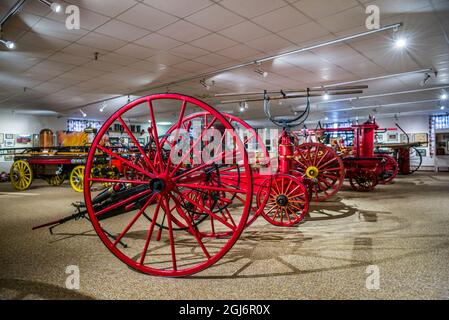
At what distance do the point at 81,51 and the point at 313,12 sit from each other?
4.24 m

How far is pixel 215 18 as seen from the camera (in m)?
4.02

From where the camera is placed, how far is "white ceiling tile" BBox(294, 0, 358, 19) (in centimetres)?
360

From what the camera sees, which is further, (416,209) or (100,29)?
(416,209)

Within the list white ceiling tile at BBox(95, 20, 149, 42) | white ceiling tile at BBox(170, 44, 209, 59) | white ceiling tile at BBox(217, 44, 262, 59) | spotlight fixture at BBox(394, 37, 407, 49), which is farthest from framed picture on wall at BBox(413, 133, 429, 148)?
white ceiling tile at BBox(95, 20, 149, 42)

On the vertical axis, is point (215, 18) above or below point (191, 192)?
above

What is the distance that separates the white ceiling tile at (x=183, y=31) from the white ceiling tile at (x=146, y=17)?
123mm

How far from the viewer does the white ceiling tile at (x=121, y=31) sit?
13.7 feet

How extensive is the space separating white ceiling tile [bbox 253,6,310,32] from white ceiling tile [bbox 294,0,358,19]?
12cm

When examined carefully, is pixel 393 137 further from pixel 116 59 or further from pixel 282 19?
pixel 116 59

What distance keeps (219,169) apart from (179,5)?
2.30 meters

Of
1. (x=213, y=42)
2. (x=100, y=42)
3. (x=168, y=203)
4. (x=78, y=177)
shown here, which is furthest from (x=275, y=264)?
(x=78, y=177)
